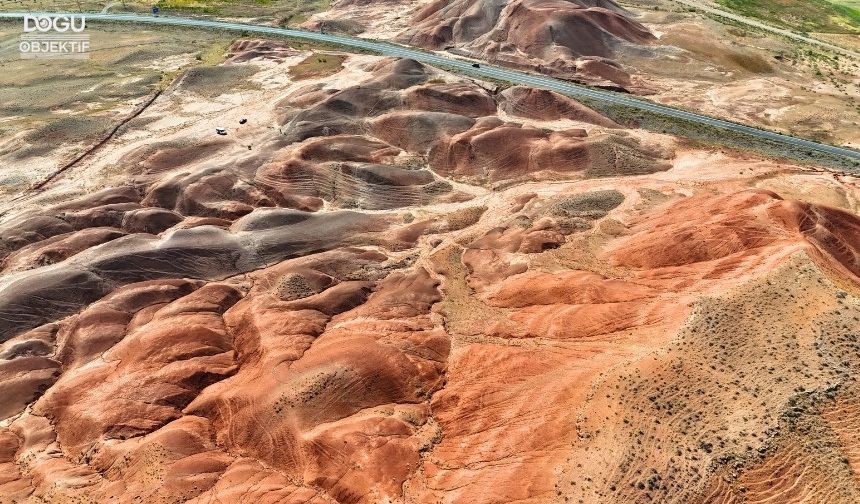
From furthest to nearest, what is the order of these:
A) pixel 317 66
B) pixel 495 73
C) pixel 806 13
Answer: pixel 806 13 < pixel 317 66 < pixel 495 73

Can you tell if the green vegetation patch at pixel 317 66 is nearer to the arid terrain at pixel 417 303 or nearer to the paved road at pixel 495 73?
the paved road at pixel 495 73

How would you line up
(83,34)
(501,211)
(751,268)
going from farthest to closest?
(83,34), (501,211), (751,268)

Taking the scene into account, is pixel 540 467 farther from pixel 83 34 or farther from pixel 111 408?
pixel 83 34

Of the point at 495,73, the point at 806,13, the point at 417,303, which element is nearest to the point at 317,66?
the point at 495,73

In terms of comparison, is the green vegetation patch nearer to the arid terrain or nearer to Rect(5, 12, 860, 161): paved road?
Rect(5, 12, 860, 161): paved road

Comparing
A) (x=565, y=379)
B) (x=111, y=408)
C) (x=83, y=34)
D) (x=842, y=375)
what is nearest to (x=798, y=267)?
(x=842, y=375)

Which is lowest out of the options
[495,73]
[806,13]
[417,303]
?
[417,303]

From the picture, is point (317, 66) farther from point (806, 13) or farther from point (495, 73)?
point (806, 13)

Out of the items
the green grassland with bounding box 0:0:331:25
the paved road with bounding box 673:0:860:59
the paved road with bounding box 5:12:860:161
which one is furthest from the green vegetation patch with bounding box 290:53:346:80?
the paved road with bounding box 673:0:860:59
